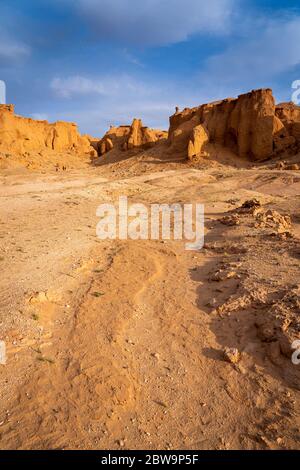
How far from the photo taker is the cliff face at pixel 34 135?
32.3m

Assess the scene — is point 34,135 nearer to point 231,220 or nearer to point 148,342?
point 231,220

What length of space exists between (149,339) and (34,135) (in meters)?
35.9

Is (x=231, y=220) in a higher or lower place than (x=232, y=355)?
higher

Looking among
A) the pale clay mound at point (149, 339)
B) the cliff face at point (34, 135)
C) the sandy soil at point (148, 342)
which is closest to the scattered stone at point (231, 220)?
the pale clay mound at point (149, 339)

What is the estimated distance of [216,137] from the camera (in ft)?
86.5

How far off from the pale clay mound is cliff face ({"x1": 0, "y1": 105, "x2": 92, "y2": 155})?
27.0 m

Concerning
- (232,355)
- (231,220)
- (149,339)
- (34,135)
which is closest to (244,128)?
(231,220)

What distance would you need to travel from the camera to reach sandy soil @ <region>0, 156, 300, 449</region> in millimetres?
2992

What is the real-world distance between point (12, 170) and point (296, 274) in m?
26.4

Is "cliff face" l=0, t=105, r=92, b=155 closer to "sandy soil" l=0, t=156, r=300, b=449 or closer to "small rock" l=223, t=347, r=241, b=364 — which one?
"sandy soil" l=0, t=156, r=300, b=449

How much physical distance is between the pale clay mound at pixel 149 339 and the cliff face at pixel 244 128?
57.1 feet

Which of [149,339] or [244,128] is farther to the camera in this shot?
[244,128]

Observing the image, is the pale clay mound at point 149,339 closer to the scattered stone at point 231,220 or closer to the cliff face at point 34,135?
the scattered stone at point 231,220

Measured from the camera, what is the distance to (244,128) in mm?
24828
